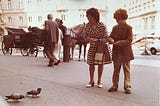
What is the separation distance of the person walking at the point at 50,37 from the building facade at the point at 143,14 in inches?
84.0

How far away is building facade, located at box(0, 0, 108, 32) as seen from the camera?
22.4 ft

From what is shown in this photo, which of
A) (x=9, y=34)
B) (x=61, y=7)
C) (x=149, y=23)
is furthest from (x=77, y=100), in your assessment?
(x=9, y=34)

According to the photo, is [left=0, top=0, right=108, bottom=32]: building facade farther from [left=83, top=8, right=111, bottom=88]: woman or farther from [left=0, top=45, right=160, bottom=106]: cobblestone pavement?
[left=83, top=8, right=111, bottom=88]: woman

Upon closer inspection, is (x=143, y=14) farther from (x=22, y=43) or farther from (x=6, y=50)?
(x=6, y=50)

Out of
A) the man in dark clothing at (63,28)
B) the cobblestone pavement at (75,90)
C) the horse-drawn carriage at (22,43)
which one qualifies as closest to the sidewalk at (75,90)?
the cobblestone pavement at (75,90)

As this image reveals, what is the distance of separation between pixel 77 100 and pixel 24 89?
3.29ft

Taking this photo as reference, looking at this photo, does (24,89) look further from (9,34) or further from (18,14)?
(9,34)

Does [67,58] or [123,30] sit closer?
[123,30]

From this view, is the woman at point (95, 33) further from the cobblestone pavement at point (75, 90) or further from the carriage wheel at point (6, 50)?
the carriage wheel at point (6, 50)

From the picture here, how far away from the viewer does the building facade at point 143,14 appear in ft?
20.1

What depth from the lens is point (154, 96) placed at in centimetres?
433

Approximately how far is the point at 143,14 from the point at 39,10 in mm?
2377

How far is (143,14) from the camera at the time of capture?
6141mm

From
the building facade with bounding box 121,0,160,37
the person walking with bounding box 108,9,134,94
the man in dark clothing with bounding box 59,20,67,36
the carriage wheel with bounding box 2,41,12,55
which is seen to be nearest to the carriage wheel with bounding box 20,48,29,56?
the carriage wheel with bounding box 2,41,12,55
